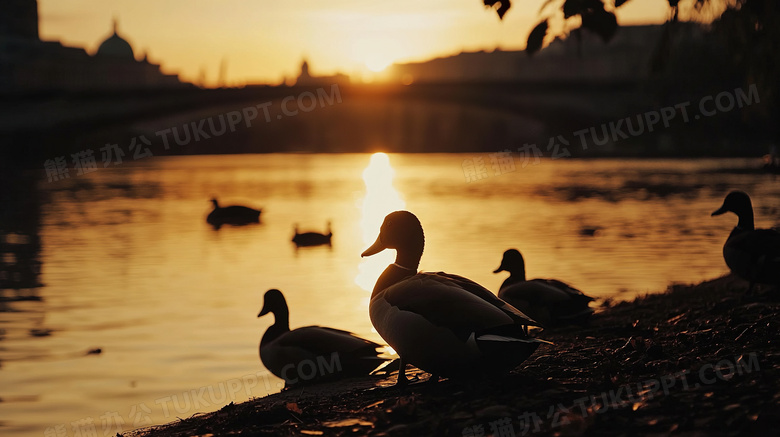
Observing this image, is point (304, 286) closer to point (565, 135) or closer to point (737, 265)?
point (737, 265)

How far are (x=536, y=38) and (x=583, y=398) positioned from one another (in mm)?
2231

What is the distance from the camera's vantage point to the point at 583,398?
5875 mm

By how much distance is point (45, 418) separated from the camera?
28.6ft

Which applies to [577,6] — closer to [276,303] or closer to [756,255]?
[756,255]

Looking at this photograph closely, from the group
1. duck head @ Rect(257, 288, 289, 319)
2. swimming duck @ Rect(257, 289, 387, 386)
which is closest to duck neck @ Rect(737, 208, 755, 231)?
swimming duck @ Rect(257, 289, 387, 386)

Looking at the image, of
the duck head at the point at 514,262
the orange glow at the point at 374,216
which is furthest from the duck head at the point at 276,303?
the orange glow at the point at 374,216

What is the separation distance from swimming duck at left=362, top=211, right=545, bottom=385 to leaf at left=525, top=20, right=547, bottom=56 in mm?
1554

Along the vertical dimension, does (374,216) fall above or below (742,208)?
above

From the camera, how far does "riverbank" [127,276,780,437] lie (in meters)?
5.29

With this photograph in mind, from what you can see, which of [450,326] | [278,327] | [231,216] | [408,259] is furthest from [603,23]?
[231,216]

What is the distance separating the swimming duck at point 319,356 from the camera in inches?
343

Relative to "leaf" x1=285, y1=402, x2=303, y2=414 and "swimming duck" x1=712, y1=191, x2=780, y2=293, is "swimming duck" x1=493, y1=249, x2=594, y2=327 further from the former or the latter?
"leaf" x1=285, y1=402, x2=303, y2=414

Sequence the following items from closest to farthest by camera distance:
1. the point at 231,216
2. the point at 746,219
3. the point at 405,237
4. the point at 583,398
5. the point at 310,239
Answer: the point at 583,398 → the point at 405,237 → the point at 746,219 → the point at 310,239 → the point at 231,216

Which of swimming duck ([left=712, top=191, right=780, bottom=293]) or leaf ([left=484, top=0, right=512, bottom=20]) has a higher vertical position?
leaf ([left=484, top=0, right=512, bottom=20])
